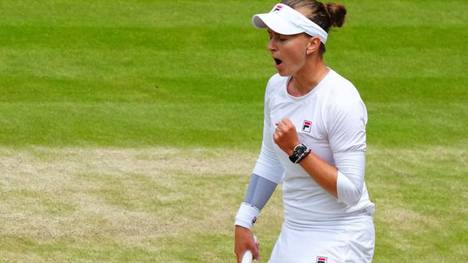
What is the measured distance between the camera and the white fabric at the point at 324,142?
5918 millimetres

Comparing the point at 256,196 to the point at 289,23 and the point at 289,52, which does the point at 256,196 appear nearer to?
the point at 289,52

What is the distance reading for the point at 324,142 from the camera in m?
6.03

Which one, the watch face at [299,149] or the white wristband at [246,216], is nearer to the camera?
the watch face at [299,149]

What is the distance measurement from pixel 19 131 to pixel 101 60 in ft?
8.40

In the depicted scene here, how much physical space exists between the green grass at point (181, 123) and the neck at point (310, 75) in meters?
3.69

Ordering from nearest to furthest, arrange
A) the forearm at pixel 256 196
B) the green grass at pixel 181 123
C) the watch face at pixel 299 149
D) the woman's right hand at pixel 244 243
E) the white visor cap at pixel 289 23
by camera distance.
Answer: the watch face at pixel 299 149 → the white visor cap at pixel 289 23 → the woman's right hand at pixel 244 243 → the forearm at pixel 256 196 → the green grass at pixel 181 123

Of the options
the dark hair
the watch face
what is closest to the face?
the dark hair

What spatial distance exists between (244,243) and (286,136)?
0.78 metres

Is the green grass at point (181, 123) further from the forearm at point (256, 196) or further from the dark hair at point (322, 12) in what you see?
the dark hair at point (322, 12)

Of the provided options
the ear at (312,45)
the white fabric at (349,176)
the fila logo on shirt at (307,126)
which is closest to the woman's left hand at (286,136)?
the fila logo on shirt at (307,126)

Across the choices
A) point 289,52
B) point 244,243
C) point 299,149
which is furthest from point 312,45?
point 244,243

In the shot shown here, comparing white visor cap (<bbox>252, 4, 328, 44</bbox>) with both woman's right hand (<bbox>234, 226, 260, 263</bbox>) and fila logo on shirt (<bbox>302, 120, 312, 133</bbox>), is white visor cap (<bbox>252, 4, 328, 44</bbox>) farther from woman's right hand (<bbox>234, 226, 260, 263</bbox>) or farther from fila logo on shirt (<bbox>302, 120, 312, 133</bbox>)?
woman's right hand (<bbox>234, 226, 260, 263</bbox>)

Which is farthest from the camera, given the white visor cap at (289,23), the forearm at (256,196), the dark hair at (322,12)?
the forearm at (256,196)

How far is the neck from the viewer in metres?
6.05
